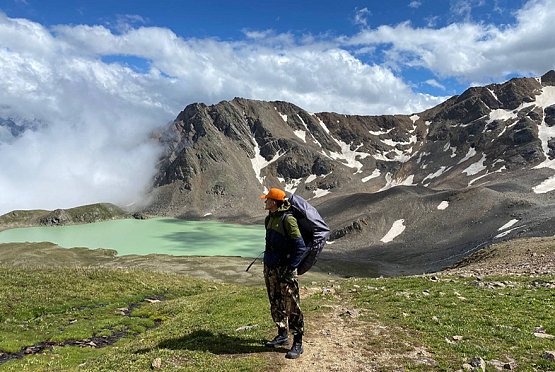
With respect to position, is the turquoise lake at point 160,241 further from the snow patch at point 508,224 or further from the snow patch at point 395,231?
the snow patch at point 508,224

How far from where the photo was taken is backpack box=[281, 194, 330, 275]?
10.5m

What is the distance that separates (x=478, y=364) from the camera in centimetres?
884

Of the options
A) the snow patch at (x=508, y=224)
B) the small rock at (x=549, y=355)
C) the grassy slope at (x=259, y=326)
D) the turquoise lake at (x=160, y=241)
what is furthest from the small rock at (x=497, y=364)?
the turquoise lake at (x=160, y=241)

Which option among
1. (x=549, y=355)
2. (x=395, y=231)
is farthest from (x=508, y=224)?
(x=549, y=355)

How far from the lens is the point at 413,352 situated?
1015cm

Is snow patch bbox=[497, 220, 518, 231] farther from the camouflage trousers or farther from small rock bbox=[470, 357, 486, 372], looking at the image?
the camouflage trousers

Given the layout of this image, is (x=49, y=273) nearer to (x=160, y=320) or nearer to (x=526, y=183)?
(x=160, y=320)

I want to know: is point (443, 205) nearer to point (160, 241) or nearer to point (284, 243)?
point (160, 241)

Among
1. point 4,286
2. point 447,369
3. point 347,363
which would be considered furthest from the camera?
point 4,286

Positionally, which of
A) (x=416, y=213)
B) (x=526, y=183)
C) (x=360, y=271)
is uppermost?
(x=526, y=183)

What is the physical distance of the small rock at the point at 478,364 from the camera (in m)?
8.70

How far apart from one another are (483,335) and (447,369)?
363cm

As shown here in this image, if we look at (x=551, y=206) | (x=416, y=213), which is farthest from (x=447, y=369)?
(x=416, y=213)

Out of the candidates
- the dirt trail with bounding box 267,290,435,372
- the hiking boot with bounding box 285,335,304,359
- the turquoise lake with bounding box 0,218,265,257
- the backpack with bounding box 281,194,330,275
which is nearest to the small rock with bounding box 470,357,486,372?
the dirt trail with bounding box 267,290,435,372
